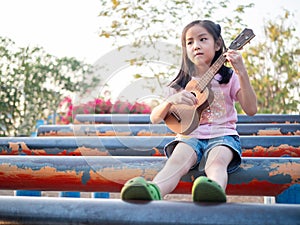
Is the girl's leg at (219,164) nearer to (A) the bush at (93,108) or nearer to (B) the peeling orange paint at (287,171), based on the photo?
(B) the peeling orange paint at (287,171)

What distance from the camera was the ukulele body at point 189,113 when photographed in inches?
76.2

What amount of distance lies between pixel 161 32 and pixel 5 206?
5651 millimetres

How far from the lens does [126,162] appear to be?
183 centimetres

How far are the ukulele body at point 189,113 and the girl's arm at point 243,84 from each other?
0.45ft

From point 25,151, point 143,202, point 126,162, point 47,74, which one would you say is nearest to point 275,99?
point 47,74

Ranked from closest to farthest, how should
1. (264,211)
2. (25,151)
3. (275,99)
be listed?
(264,211), (25,151), (275,99)

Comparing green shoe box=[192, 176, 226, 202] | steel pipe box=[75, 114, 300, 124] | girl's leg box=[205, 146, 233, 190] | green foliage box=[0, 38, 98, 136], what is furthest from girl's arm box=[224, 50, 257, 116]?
green foliage box=[0, 38, 98, 136]

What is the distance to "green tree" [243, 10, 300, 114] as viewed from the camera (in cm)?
646

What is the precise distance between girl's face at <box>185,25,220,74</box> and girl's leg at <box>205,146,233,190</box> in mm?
430

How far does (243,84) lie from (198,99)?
0.63 ft

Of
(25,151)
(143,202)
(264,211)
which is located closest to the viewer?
(264,211)

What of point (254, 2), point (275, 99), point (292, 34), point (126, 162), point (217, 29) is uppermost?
point (254, 2)

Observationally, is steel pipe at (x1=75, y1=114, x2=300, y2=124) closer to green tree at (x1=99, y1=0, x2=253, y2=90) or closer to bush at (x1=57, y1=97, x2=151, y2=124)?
bush at (x1=57, y1=97, x2=151, y2=124)

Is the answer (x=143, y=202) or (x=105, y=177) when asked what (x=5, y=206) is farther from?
(x=105, y=177)
